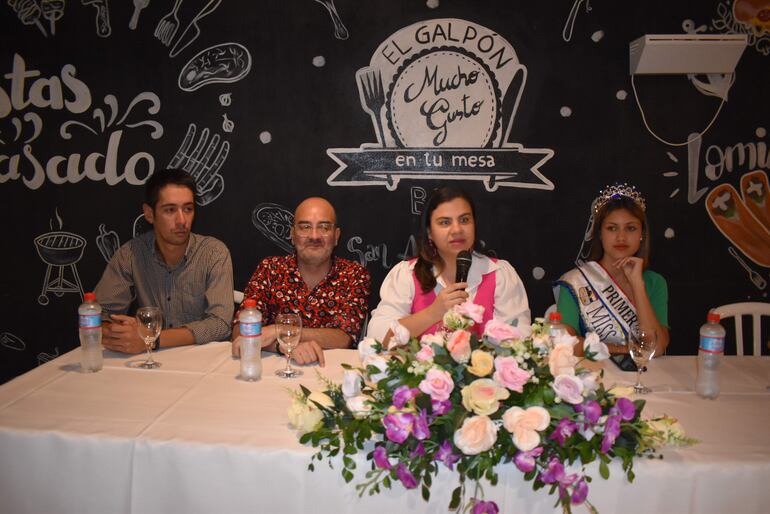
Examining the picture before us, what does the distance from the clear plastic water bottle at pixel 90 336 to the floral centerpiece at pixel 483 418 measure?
908 millimetres

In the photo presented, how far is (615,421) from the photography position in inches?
46.3

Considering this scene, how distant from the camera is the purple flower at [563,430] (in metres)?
1.15

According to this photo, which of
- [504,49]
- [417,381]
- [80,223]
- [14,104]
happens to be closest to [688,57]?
[504,49]

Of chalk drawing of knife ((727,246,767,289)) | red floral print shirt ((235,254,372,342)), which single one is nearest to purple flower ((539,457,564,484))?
red floral print shirt ((235,254,372,342))

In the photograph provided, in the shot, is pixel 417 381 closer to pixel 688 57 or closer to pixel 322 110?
pixel 322 110

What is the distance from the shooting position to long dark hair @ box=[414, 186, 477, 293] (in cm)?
237

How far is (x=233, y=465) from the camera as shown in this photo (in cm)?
134

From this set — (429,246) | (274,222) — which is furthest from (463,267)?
(274,222)

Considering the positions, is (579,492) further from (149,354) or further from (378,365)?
(149,354)

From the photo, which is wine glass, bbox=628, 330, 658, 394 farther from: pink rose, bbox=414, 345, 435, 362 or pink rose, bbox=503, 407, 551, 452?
pink rose, bbox=414, 345, 435, 362

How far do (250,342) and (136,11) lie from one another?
2306mm

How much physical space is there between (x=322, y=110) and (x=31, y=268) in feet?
6.52

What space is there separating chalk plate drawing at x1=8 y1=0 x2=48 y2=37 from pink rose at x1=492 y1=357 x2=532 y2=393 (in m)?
3.27

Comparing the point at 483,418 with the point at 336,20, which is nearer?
the point at 483,418
